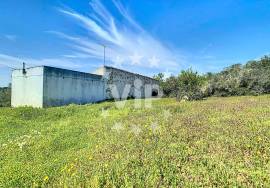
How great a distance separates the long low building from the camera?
21.5m

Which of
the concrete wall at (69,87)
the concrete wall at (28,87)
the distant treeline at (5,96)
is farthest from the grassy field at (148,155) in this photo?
the distant treeline at (5,96)

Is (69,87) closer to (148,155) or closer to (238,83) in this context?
(238,83)

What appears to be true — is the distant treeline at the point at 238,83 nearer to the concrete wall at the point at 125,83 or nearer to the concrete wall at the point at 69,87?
the concrete wall at the point at 69,87

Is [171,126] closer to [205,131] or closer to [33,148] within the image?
[205,131]

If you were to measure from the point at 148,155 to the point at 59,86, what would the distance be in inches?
700

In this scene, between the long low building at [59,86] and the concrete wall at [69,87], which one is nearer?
the long low building at [59,86]

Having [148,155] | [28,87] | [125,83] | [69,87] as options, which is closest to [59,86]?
[69,87]

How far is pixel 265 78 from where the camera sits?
67.6 ft

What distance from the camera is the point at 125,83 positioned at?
33406mm

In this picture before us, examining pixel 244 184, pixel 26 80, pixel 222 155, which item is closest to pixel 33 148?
pixel 222 155

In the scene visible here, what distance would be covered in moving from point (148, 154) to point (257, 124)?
3438 mm

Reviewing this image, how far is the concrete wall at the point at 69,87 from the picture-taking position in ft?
71.1

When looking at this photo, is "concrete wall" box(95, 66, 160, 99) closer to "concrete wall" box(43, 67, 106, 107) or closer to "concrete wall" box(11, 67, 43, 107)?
"concrete wall" box(43, 67, 106, 107)

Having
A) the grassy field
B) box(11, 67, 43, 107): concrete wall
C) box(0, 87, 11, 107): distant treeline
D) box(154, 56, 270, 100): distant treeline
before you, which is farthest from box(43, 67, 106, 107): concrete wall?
the grassy field
